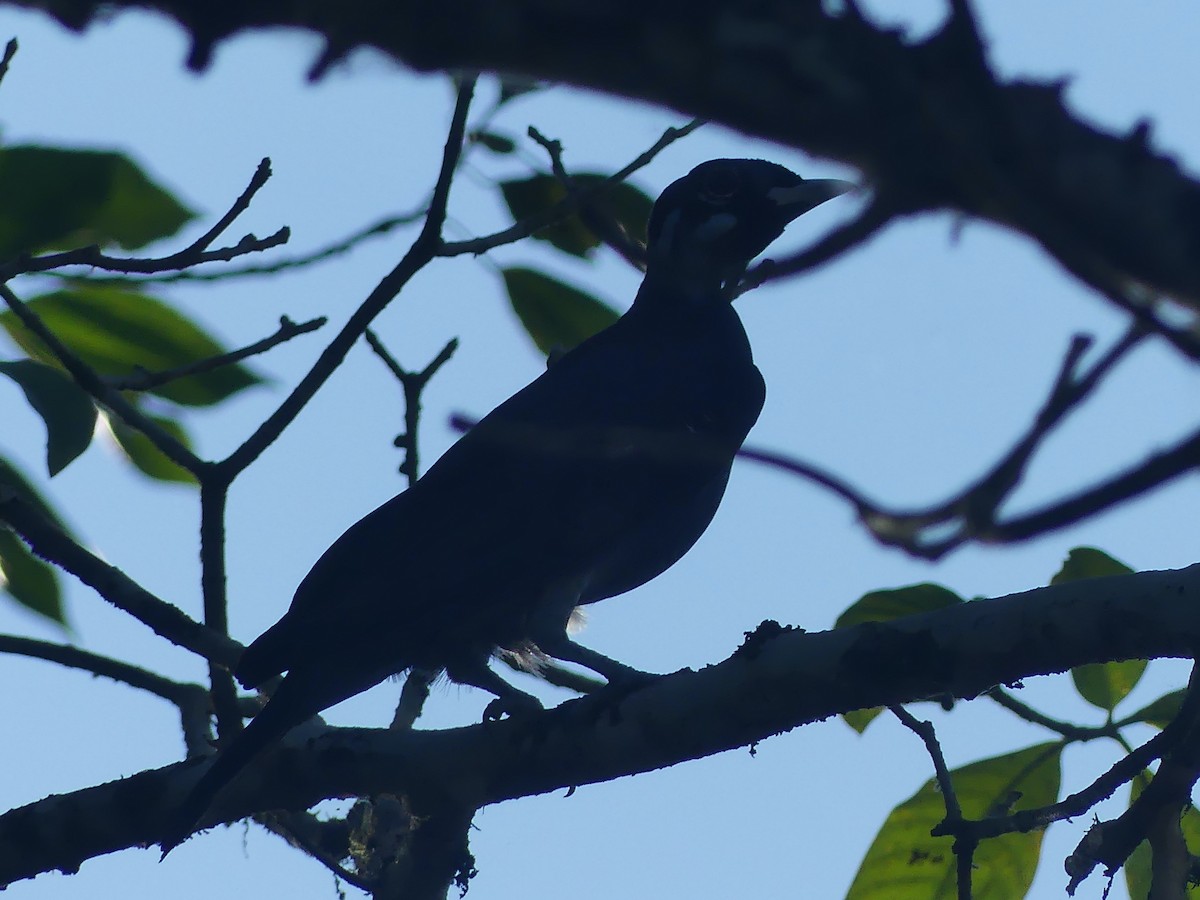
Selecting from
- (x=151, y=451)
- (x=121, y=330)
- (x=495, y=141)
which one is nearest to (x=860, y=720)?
(x=495, y=141)

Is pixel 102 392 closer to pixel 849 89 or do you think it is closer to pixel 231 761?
pixel 231 761

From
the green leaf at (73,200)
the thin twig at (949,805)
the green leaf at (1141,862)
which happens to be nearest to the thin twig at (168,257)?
the green leaf at (73,200)

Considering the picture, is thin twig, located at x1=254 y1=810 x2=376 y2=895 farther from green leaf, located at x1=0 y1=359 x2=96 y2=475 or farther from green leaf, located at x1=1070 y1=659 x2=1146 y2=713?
green leaf, located at x1=1070 y1=659 x2=1146 y2=713

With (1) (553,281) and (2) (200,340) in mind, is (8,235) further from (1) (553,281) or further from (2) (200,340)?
(1) (553,281)

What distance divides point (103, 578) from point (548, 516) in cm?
194

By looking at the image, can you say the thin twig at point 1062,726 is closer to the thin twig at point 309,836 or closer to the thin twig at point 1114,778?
the thin twig at point 1114,778

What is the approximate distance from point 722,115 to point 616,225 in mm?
1546

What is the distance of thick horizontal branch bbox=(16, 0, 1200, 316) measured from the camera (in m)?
1.22

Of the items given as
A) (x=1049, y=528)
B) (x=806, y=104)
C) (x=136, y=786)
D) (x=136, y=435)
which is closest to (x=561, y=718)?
(x=136, y=786)

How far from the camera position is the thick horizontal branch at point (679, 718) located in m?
3.44

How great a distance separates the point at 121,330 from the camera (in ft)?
15.1

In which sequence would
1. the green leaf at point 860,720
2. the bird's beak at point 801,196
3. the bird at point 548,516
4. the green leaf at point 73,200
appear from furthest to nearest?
the bird's beak at point 801,196 → the bird at point 548,516 → the green leaf at point 860,720 → the green leaf at point 73,200

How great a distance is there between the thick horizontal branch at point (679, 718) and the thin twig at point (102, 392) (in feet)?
3.01

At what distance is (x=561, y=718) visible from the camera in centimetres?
432
